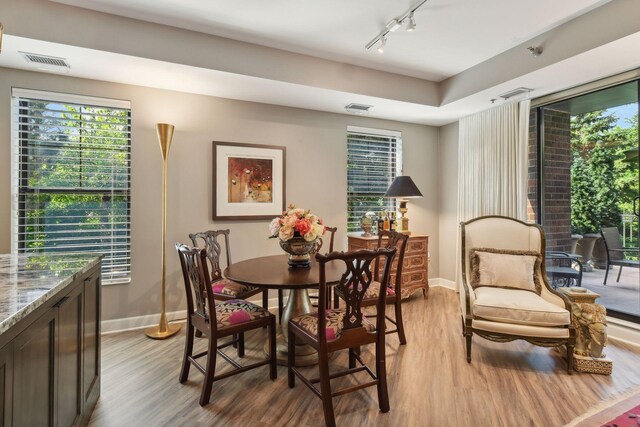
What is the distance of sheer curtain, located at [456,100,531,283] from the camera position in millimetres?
3875

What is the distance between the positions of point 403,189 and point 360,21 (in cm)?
205

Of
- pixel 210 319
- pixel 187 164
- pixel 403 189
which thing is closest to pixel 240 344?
pixel 210 319

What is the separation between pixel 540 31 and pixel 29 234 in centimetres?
493

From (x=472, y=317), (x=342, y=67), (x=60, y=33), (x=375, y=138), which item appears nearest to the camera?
(x=60, y=33)

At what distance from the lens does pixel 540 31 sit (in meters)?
3.02

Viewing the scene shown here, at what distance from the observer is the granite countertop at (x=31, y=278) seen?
1098mm

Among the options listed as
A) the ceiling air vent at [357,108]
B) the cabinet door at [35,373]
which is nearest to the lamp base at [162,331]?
the cabinet door at [35,373]

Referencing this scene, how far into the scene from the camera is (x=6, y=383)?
1008mm

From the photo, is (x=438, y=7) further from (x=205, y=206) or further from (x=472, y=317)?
(x=205, y=206)

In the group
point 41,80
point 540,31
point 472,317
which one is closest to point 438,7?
point 540,31

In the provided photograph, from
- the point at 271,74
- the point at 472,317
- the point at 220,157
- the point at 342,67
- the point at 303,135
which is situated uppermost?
the point at 342,67

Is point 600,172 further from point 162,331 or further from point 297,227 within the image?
point 162,331

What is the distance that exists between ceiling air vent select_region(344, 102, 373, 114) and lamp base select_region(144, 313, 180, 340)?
3.04 m

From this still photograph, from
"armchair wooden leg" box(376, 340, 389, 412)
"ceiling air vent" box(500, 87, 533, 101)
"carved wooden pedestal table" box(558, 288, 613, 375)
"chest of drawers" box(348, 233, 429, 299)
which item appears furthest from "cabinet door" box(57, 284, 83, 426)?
"ceiling air vent" box(500, 87, 533, 101)
